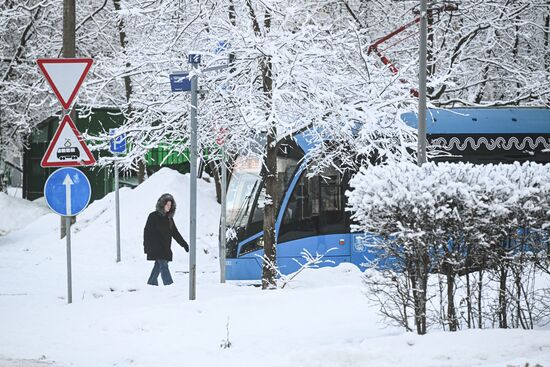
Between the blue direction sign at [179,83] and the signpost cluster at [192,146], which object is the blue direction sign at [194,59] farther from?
the blue direction sign at [179,83]

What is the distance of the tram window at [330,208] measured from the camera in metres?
13.9

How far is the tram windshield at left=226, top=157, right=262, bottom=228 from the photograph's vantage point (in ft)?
45.8

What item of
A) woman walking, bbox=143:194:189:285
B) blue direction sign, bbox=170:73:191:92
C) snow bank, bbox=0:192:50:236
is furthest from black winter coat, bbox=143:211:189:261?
snow bank, bbox=0:192:50:236

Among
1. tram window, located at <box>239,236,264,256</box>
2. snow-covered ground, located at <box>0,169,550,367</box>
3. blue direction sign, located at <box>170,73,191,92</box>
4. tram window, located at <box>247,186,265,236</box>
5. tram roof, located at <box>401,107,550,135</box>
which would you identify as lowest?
snow-covered ground, located at <box>0,169,550,367</box>

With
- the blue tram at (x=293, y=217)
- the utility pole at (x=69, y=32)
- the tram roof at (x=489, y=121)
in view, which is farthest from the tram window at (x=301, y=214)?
the utility pole at (x=69, y=32)

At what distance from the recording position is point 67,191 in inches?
397

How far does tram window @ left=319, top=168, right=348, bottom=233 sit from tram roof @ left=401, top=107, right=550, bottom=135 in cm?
196

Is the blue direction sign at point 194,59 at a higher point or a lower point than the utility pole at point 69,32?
lower

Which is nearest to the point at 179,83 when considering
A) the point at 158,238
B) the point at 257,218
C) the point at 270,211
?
the point at 270,211

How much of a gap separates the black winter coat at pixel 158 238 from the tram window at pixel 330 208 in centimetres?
245

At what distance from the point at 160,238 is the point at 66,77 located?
3.99 meters

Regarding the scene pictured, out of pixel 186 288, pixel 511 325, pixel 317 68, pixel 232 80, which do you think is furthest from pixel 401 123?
pixel 511 325

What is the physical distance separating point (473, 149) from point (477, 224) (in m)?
8.82

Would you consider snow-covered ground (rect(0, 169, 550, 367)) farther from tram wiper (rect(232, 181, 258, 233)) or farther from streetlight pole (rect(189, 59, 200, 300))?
tram wiper (rect(232, 181, 258, 233))
